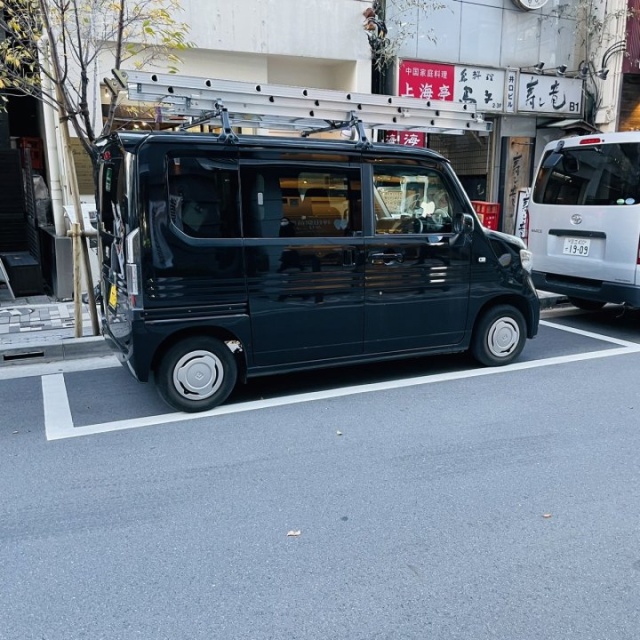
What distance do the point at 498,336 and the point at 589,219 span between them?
7.90 feet

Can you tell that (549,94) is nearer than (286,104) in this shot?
No

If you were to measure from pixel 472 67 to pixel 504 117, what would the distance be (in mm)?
1357

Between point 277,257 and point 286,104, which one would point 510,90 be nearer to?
point 286,104

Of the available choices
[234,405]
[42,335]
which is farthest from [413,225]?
[42,335]

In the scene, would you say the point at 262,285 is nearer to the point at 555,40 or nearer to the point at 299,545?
the point at 299,545

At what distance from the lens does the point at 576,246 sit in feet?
25.0

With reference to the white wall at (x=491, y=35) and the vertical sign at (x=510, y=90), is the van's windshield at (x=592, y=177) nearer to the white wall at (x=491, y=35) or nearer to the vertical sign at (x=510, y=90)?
the white wall at (x=491, y=35)

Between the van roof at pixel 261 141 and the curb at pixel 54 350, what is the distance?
2334mm

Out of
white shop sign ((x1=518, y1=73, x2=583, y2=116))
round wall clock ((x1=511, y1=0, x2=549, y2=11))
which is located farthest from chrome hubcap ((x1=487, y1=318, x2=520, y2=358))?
round wall clock ((x1=511, y1=0, x2=549, y2=11))

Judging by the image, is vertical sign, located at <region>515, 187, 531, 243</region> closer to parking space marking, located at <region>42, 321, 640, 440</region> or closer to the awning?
the awning

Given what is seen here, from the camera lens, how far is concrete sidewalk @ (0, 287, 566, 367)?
21.4 feet

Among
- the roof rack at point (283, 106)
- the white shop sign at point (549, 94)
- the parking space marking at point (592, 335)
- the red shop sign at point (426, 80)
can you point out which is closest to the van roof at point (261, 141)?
the roof rack at point (283, 106)

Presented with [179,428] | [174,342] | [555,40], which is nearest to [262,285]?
[174,342]

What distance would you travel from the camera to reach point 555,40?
13.2 meters
